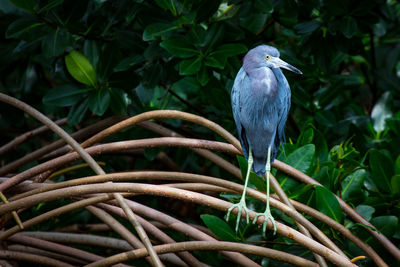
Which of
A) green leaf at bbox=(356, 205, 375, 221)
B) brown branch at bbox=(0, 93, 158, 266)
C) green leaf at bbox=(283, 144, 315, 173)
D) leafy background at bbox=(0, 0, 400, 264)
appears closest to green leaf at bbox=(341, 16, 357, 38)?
leafy background at bbox=(0, 0, 400, 264)

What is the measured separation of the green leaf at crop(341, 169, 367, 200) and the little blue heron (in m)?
0.29

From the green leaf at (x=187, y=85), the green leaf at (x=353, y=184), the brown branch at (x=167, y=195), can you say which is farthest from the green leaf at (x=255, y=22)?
the brown branch at (x=167, y=195)

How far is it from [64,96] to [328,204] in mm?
1017

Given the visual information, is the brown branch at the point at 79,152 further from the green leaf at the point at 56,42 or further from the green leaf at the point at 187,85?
the green leaf at the point at 187,85

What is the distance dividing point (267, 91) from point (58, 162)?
2.08 feet

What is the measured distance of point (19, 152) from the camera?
7.61 feet

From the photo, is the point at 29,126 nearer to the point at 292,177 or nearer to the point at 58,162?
the point at 58,162

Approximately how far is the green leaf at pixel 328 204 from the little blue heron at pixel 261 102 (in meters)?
0.16

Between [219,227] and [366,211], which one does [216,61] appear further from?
[366,211]

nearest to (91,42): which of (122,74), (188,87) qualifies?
(122,74)

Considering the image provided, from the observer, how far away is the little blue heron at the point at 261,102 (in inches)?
51.3

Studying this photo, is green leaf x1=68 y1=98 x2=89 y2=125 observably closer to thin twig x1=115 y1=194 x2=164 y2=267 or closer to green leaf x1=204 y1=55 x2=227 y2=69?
green leaf x1=204 y1=55 x2=227 y2=69

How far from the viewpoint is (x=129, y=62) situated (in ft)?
5.78

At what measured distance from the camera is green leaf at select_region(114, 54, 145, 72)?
1.74 metres
